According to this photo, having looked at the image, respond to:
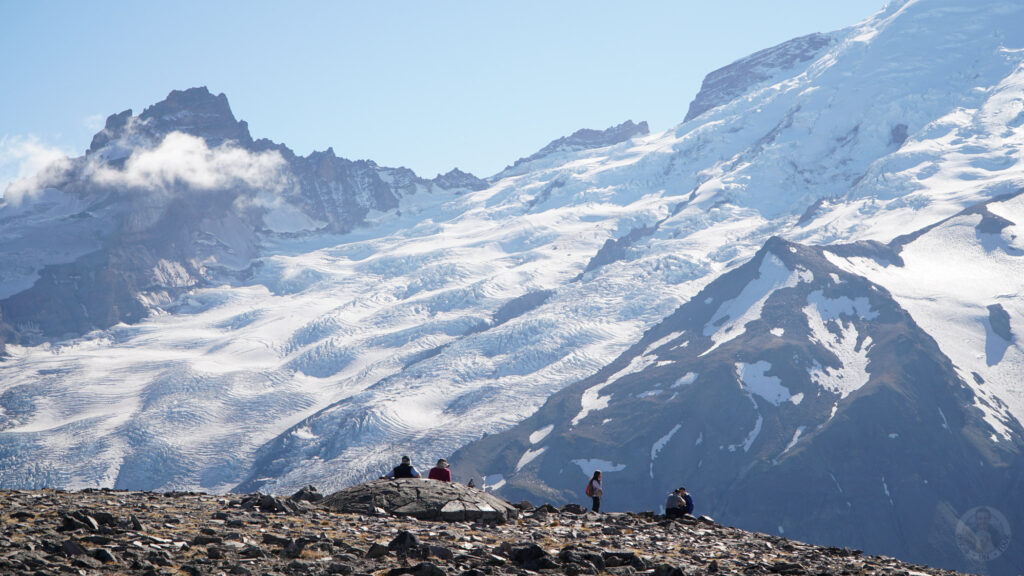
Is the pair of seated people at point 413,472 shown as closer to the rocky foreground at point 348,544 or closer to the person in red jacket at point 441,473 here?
the person in red jacket at point 441,473

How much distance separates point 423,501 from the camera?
3603 centimetres

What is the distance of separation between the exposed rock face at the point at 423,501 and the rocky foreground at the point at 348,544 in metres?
0.54

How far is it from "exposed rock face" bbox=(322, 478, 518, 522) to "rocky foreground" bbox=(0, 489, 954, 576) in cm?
54

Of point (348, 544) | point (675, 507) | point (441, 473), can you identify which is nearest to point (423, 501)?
point (441, 473)

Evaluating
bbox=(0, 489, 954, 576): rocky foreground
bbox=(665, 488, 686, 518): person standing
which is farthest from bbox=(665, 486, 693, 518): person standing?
bbox=(0, 489, 954, 576): rocky foreground

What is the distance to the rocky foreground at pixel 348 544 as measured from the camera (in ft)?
78.1

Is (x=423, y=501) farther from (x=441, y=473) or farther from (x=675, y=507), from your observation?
(x=675, y=507)

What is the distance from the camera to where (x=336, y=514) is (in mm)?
35188

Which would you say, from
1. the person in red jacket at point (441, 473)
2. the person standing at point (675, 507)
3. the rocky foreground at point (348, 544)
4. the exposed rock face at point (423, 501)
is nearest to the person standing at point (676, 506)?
the person standing at point (675, 507)

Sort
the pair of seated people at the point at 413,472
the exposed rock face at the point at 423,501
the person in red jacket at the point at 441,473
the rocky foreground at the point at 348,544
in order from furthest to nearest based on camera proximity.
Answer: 1. the person in red jacket at the point at 441,473
2. the pair of seated people at the point at 413,472
3. the exposed rock face at the point at 423,501
4. the rocky foreground at the point at 348,544

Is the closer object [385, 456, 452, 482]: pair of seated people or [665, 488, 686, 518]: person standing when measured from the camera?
[385, 456, 452, 482]: pair of seated people

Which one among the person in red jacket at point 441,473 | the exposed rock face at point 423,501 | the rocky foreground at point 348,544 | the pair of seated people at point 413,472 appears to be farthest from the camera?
the person in red jacket at point 441,473

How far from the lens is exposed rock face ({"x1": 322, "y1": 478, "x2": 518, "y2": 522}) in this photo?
35312mm

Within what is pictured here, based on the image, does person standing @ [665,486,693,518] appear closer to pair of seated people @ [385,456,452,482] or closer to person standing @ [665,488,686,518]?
person standing @ [665,488,686,518]
